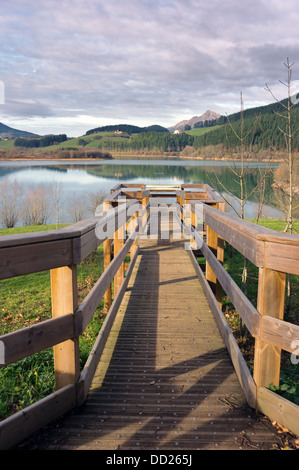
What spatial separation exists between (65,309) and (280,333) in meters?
1.34

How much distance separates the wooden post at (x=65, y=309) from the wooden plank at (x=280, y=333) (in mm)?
1218

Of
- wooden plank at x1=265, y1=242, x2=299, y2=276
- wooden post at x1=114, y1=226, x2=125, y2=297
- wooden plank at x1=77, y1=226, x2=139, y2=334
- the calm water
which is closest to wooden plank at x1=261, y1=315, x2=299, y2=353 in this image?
wooden plank at x1=265, y1=242, x2=299, y2=276

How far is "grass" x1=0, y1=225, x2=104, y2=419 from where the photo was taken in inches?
134

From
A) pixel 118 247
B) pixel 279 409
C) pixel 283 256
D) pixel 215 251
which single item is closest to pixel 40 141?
pixel 118 247

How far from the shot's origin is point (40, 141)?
469 ft

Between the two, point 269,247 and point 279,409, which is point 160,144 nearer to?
point 269,247

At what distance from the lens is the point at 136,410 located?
2467mm

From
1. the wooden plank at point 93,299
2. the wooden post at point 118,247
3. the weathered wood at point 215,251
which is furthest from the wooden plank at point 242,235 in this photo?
the wooden post at point 118,247

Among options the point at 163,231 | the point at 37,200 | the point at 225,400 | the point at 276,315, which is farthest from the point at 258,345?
the point at 37,200

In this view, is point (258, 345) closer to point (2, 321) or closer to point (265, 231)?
point (265, 231)

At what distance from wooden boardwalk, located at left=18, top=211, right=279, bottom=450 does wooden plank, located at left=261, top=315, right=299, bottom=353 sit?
1.77 ft

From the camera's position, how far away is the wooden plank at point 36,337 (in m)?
1.89

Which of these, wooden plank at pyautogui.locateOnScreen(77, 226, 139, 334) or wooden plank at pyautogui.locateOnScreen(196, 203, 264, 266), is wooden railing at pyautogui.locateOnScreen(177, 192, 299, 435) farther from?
wooden plank at pyautogui.locateOnScreen(77, 226, 139, 334)
